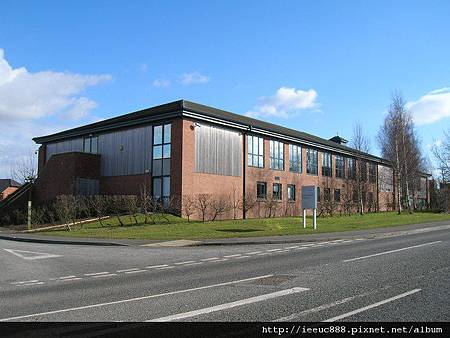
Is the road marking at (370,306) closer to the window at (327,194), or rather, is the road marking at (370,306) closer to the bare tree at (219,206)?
the bare tree at (219,206)

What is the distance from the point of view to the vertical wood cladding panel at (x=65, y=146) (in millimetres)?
43406

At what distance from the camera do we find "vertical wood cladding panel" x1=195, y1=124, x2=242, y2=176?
36.1 m

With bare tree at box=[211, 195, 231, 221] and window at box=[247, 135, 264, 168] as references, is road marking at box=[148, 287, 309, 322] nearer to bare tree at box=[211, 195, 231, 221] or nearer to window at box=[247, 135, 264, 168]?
bare tree at box=[211, 195, 231, 221]

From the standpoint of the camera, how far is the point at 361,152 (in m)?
53.2

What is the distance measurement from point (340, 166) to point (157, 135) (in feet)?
88.0

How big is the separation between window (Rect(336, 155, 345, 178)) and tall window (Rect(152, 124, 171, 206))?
2585cm

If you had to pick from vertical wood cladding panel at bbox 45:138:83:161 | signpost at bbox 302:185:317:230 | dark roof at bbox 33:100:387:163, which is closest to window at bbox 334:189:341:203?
dark roof at bbox 33:100:387:163

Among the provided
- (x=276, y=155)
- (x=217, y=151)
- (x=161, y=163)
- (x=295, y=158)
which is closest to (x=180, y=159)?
(x=161, y=163)

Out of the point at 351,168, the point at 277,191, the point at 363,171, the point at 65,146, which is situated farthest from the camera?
the point at 351,168

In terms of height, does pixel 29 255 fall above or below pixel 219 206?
below

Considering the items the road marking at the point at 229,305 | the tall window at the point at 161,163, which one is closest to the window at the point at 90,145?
the tall window at the point at 161,163

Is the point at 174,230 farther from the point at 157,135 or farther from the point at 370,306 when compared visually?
the point at 370,306

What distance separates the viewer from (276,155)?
44.3 m

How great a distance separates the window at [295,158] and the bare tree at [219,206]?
11072 millimetres
